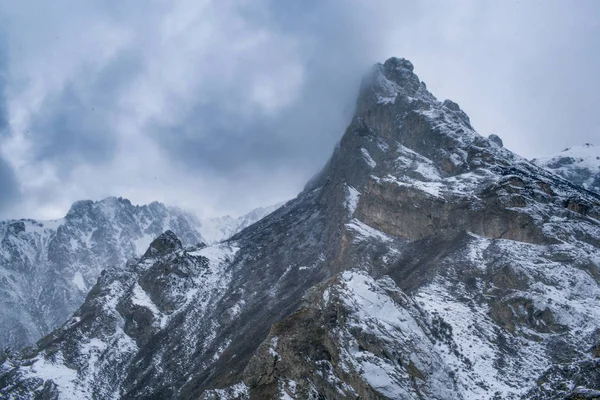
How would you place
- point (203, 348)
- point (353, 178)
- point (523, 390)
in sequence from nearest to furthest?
point (523, 390) → point (203, 348) → point (353, 178)

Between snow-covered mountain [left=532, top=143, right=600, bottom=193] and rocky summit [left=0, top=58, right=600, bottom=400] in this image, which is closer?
rocky summit [left=0, top=58, right=600, bottom=400]

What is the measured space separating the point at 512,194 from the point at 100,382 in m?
Answer: 69.4

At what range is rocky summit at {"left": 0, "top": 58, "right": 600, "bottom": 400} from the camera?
41500mm

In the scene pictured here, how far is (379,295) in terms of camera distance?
46719 mm

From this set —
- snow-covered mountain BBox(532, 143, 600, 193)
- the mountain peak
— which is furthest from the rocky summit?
snow-covered mountain BBox(532, 143, 600, 193)

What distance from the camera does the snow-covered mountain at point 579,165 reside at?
123m

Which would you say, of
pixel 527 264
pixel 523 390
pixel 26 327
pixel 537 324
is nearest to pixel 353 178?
pixel 527 264

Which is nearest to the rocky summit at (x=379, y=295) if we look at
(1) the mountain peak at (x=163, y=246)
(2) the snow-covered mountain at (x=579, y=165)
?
(1) the mountain peak at (x=163, y=246)

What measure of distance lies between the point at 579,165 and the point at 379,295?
113m

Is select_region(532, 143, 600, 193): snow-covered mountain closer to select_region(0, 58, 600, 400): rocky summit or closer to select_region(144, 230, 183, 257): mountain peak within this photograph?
select_region(0, 58, 600, 400): rocky summit

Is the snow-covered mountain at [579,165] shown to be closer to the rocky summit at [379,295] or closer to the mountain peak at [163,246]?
the rocky summit at [379,295]

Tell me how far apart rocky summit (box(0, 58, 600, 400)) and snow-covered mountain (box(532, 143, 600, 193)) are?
117 ft

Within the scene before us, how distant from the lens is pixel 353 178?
109312 mm

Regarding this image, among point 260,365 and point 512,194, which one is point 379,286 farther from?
point 512,194
